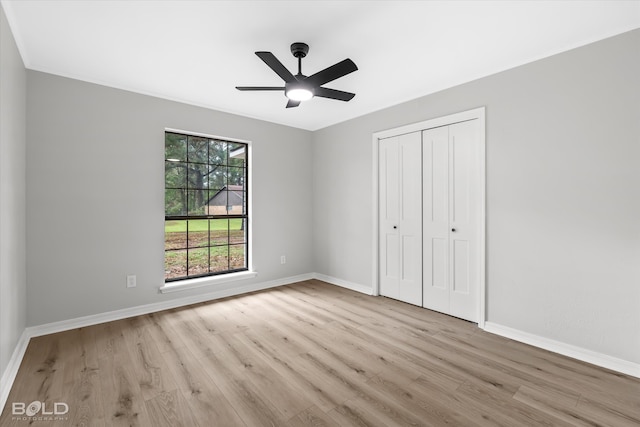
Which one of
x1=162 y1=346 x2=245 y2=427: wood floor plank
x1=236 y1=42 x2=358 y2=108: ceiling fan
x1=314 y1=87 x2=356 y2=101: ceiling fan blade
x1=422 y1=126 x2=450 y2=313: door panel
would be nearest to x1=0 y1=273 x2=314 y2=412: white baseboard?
x1=162 y1=346 x2=245 y2=427: wood floor plank

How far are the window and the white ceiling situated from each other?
934 mm

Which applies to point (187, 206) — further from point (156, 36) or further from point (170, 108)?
point (156, 36)

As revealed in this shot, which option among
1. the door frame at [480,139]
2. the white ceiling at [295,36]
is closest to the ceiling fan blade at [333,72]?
the white ceiling at [295,36]

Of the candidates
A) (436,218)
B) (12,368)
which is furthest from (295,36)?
(12,368)

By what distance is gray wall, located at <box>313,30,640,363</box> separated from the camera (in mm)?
2258

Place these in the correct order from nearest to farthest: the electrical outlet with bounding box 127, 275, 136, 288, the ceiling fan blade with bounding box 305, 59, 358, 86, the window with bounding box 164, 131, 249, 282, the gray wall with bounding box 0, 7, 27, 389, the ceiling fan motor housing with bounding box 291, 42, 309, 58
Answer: the gray wall with bounding box 0, 7, 27, 389 < the ceiling fan blade with bounding box 305, 59, 358, 86 < the ceiling fan motor housing with bounding box 291, 42, 309, 58 < the electrical outlet with bounding box 127, 275, 136, 288 < the window with bounding box 164, 131, 249, 282

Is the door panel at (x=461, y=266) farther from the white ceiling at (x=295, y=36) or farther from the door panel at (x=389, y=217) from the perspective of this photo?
the white ceiling at (x=295, y=36)

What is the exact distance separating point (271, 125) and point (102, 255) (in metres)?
2.83

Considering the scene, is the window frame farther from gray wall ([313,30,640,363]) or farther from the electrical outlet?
gray wall ([313,30,640,363])

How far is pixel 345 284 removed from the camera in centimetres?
459

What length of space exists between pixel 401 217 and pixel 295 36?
8.07 ft

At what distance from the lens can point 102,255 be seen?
319 cm

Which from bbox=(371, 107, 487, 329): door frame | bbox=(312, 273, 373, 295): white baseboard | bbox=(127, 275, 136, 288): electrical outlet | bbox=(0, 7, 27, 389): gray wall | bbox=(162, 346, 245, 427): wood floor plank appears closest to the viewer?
bbox=(162, 346, 245, 427): wood floor plank

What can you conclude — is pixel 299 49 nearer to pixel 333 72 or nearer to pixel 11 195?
pixel 333 72
